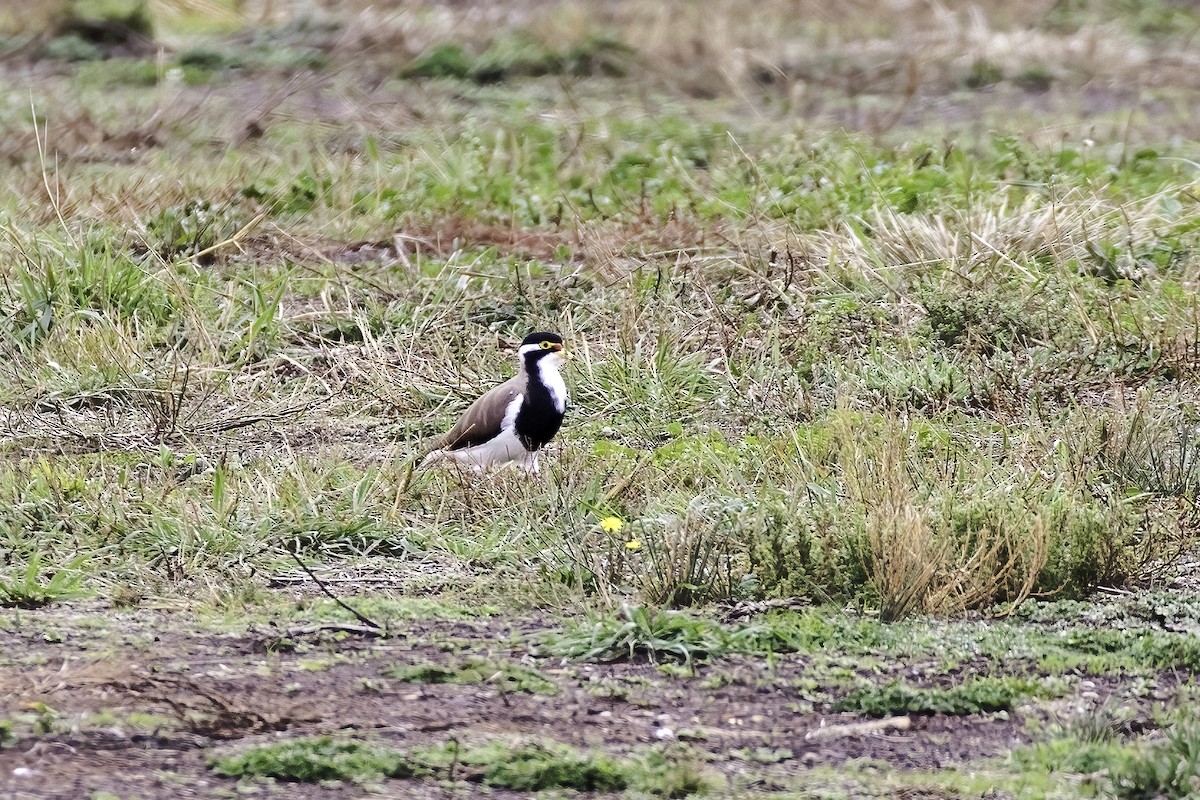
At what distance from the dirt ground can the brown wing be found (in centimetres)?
193

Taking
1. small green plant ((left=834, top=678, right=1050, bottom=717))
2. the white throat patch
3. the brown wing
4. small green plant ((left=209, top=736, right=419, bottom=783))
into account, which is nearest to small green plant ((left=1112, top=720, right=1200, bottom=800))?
small green plant ((left=834, top=678, right=1050, bottom=717))

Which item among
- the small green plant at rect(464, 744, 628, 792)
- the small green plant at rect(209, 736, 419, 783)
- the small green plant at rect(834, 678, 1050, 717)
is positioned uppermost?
the small green plant at rect(209, 736, 419, 783)

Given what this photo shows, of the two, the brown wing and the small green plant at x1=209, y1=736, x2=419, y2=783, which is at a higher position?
the small green plant at x1=209, y1=736, x2=419, y2=783

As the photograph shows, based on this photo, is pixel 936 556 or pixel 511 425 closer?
pixel 936 556

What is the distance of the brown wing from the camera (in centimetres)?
748

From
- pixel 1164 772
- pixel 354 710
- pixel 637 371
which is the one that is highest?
pixel 1164 772

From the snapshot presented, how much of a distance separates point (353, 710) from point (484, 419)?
268 centimetres

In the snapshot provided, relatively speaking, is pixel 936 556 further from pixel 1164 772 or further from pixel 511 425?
pixel 511 425

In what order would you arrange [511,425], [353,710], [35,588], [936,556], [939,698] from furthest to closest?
[511,425]
[35,588]
[936,556]
[939,698]
[353,710]

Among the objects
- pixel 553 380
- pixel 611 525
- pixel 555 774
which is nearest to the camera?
pixel 555 774

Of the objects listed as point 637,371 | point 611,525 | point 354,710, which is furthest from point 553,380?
point 354,710

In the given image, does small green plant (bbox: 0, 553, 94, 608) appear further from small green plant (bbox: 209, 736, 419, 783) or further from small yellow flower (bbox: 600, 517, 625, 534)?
small yellow flower (bbox: 600, 517, 625, 534)

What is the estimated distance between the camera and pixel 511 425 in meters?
7.45

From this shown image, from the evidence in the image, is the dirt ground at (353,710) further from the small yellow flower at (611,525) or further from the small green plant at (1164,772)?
the small yellow flower at (611,525)
